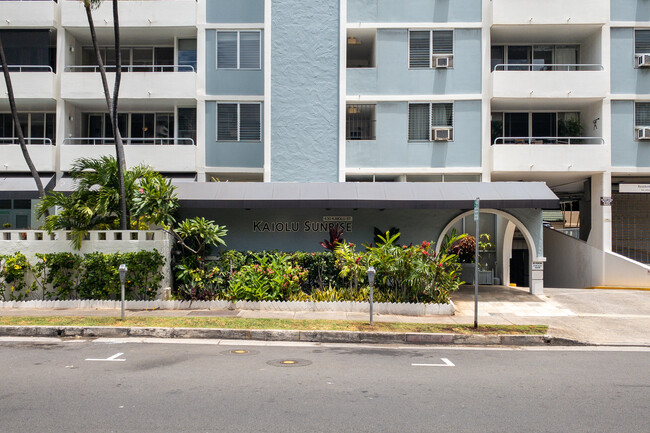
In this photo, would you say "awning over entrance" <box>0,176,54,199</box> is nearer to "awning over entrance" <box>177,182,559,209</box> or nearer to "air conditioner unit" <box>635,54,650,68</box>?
"awning over entrance" <box>177,182,559,209</box>

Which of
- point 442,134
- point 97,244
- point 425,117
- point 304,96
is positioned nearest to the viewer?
point 97,244

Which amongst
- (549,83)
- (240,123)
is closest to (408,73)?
(549,83)

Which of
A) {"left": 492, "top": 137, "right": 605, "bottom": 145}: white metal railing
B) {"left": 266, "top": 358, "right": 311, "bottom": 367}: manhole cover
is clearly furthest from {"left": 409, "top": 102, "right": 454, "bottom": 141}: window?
{"left": 266, "top": 358, "right": 311, "bottom": 367}: manhole cover

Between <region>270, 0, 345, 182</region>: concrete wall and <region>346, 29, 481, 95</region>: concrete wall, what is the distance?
4.79 ft

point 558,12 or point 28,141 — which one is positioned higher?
point 558,12

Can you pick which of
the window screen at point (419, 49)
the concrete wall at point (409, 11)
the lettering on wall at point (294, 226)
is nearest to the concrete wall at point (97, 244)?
the lettering on wall at point (294, 226)

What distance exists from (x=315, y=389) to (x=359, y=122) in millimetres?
15134

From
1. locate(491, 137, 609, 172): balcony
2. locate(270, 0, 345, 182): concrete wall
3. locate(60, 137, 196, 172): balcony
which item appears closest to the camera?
locate(270, 0, 345, 182): concrete wall

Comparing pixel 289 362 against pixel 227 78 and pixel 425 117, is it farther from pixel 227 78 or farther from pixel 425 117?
pixel 227 78

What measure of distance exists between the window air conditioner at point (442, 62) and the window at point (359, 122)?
285 cm

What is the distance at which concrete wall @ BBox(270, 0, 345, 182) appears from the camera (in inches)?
780

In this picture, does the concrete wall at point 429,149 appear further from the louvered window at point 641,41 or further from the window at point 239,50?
the louvered window at point 641,41

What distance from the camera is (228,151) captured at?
2152cm

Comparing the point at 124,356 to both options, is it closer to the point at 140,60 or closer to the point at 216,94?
the point at 216,94
